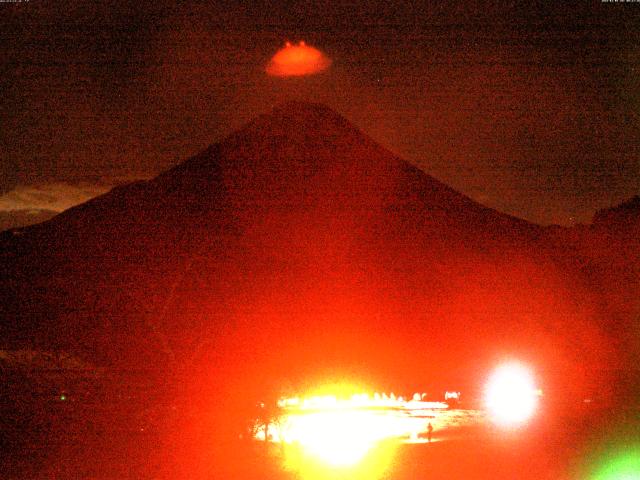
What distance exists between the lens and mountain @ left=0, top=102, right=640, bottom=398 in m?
22.8

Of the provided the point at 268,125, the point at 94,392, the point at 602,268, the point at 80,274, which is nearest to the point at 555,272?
the point at 602,268

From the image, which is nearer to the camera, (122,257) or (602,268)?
(122,257)

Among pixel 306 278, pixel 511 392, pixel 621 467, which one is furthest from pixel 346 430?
pixel 306 278

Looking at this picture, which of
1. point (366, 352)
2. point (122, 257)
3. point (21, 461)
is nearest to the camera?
point (21, 461)

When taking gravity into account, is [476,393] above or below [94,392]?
above

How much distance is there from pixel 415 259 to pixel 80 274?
20.2 m

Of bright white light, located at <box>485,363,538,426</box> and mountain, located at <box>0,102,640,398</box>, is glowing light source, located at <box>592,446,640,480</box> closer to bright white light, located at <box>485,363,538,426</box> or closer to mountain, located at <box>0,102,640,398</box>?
mountain, located at <box>0,102,640,398</box>

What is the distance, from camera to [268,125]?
6875 cm

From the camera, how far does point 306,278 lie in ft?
127

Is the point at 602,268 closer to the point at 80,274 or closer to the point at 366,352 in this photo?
the point at 366,352

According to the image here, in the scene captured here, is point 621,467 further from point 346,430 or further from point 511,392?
point 511,392

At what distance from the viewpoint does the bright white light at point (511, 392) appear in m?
30.3

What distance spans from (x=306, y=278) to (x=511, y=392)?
10987 mm

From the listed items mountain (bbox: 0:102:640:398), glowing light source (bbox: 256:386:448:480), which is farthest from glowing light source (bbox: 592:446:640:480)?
mountain (bbox: 0:102:640:398)
